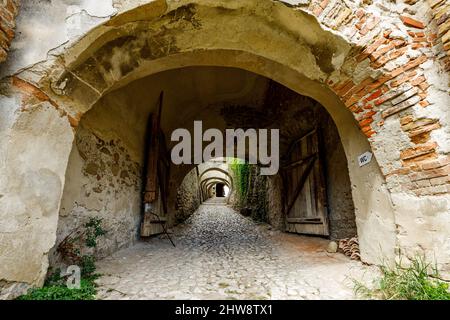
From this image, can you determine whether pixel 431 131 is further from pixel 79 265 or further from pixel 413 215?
pixel 79 265

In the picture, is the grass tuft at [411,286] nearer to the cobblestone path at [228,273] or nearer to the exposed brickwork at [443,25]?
the cobblestone path at [228,273]

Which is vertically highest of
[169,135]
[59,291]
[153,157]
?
[169,135]

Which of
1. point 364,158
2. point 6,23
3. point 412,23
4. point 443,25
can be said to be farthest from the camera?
point 364,158

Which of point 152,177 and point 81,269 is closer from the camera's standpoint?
point 81,269

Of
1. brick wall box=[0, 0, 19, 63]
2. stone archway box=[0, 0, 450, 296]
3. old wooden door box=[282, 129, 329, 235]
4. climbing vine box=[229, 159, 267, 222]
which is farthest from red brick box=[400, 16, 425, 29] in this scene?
climbing vine box=[229, 159, 267, 222]

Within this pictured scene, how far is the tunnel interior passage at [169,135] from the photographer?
110 inches

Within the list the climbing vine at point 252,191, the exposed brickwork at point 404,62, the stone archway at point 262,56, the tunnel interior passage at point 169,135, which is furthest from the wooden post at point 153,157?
the climbing vine at point 252,191

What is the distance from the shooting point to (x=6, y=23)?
173cm

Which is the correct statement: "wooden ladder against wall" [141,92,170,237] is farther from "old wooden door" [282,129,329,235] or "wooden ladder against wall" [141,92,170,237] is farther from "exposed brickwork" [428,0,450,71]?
"exposed brickwork" [428,0,450,71]

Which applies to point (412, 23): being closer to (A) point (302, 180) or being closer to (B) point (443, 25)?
(B) point (443, 25)

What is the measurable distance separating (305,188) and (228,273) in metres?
2.83

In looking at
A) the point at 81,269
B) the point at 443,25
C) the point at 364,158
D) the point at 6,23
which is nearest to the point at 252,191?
the point at 364,158
